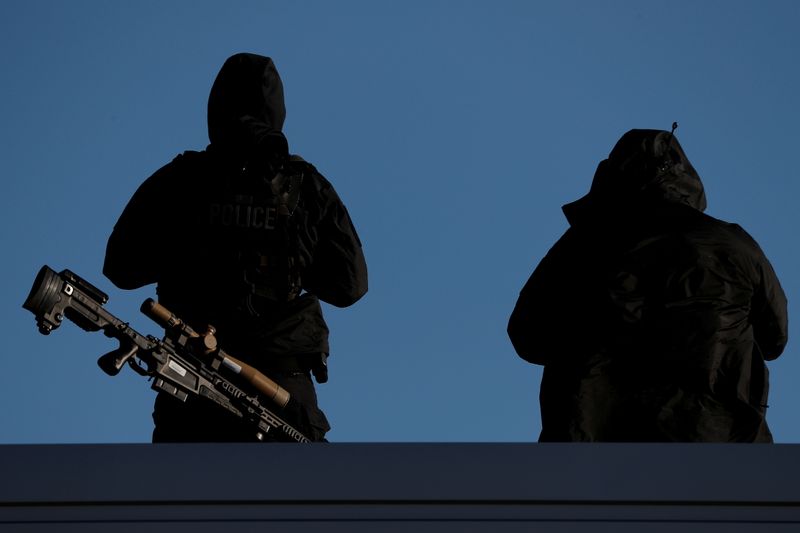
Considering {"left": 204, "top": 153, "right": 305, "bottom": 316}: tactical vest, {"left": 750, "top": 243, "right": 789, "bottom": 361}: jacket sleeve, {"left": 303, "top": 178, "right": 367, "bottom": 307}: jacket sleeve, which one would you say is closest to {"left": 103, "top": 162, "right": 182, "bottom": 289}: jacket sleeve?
{"left": 204, "top": 153, "right": 305, "bottom": 316}: tactical vest

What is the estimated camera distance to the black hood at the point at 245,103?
5868 mm

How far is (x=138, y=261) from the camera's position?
5785 millimetres

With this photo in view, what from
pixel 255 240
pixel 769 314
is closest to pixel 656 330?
pixel 769 314

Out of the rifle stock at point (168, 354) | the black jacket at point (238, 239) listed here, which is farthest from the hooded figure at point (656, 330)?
the rifle stock at point (168, 354)

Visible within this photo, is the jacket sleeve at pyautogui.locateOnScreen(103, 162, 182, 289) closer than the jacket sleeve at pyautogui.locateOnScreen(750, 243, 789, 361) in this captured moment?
No

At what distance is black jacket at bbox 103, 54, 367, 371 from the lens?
5.57 meters

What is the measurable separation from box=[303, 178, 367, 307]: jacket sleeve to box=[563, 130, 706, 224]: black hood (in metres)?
0.89

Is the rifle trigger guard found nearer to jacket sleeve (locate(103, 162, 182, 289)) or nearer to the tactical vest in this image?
the tactical vest

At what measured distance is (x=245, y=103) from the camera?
6.02 m
